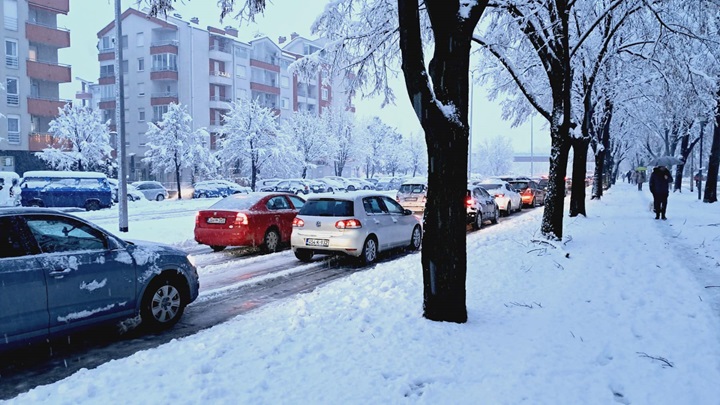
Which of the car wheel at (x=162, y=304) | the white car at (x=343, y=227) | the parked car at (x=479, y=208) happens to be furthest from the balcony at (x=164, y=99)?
the car wheel at (x=162, y=304)

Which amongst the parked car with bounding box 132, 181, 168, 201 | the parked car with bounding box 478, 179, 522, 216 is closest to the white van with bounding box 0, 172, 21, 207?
the parked car with bounding box 132, 181, 168, 201

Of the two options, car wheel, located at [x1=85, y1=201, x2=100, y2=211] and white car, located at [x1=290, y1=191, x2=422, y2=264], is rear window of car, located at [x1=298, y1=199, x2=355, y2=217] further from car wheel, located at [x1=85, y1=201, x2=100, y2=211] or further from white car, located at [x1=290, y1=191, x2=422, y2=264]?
car wheel, located at [x1=85, y1=201, x2=100, y2=211]

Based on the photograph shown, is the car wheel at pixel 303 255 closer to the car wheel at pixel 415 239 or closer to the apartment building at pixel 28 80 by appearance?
the car wheel at pixel 415 239

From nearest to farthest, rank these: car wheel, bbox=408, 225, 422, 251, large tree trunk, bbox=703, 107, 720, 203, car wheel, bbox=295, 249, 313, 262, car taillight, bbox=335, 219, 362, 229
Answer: car taillight, bbox=335, 219, 362, 229 < car wheel, bbox=295, 249, 313, 262 < car wheel, bbox=408, 225, 422, 251 < large tree trunk, bbox=703, 107, 720, 203

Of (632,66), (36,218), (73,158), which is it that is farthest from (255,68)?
(36,218)

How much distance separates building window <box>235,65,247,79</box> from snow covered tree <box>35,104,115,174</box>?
22.0 meters

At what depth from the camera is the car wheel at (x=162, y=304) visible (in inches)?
239

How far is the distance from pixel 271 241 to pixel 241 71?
53615 mm

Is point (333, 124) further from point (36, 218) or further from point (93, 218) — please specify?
point (36, 218)

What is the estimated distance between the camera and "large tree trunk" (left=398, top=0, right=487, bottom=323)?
17.5ft

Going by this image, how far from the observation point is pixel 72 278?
5.13 metres

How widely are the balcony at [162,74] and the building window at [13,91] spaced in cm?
1666

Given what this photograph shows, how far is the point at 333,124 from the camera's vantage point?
2518 inches

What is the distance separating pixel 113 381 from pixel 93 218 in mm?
19559
